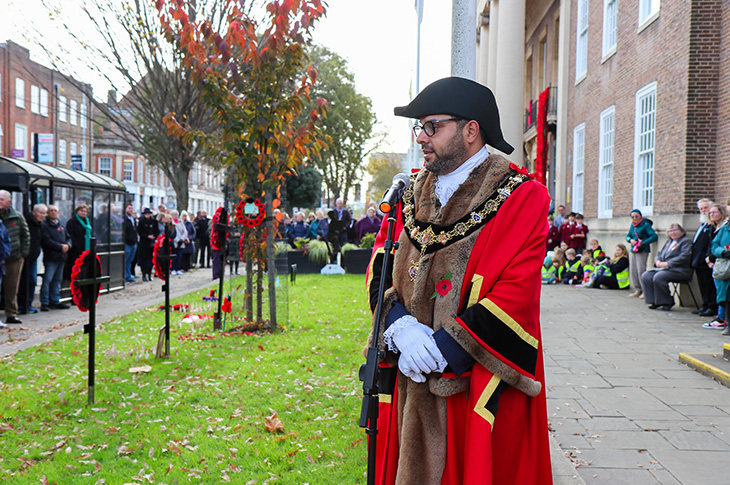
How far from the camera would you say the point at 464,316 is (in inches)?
100

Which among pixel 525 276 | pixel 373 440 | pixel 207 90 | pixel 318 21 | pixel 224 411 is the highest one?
pixel 318 21

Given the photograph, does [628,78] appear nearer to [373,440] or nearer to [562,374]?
[562,374]

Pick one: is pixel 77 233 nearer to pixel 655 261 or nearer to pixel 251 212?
pixel 251 212

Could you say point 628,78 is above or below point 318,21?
above

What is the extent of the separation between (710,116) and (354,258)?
10.1m

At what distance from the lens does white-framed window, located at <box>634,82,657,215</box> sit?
15352mm

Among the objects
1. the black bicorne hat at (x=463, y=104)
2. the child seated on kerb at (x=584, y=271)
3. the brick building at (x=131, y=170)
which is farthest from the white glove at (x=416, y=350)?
the brick building at (x=131, y=170)

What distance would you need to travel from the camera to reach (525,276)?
252 centimetres

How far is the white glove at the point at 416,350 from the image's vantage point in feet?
8.18

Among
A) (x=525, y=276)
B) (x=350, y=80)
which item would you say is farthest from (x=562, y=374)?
(x=350, y=80)

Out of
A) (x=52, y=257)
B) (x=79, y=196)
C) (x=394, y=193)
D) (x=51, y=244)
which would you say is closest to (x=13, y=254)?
(x=51, y=244)

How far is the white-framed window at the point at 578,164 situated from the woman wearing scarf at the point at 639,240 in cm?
701

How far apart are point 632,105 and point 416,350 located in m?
15.9

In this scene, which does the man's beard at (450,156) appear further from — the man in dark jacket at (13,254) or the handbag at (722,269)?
the man in dark jacket at (13,254)
